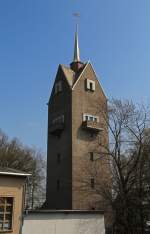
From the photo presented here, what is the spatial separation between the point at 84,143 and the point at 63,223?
2101 centimetres

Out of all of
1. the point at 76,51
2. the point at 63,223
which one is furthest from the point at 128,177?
the point at 76,51

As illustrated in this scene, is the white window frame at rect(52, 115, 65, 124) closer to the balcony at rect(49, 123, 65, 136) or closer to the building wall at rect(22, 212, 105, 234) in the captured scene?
the balcony at rect(49, 123, 65, 136)

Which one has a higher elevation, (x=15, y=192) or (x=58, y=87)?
(x=58, y=87)

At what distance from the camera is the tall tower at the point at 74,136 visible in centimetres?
4094

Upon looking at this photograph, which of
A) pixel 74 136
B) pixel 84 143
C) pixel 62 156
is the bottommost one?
pixel 62 156

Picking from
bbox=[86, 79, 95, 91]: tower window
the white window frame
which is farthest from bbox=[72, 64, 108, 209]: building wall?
the white window frame

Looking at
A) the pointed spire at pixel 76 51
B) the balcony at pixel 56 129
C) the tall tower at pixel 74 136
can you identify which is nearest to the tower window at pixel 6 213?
the tall tower at pixel 74 136

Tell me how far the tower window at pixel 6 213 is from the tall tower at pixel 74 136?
17.4 metres

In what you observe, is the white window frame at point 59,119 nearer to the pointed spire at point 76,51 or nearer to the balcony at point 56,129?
the balcony at point 56,129

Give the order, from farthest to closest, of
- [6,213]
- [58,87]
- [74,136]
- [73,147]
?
[58,87], [74,136], [73,147], [6,213]

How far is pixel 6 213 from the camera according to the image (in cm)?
2217

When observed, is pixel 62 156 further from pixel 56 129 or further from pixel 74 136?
pixel 56 129

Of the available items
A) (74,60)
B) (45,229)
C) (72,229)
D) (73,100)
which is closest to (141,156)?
(72,229)

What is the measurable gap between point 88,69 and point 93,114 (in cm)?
761
